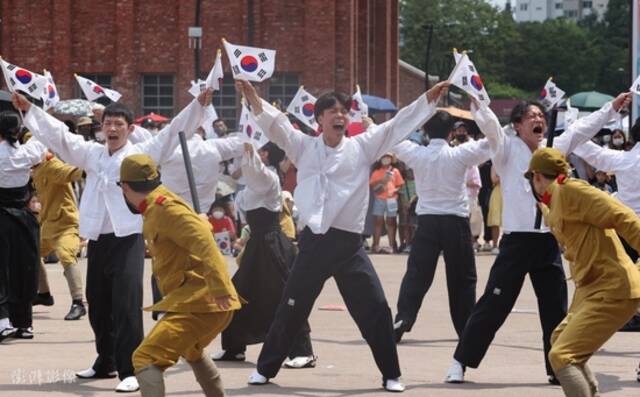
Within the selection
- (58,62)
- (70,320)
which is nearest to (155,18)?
(58,62)

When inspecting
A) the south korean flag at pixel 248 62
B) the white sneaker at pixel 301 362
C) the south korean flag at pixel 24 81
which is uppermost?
the south korean flag at pixel 248 62

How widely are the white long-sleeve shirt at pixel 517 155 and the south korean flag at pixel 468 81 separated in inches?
4.2

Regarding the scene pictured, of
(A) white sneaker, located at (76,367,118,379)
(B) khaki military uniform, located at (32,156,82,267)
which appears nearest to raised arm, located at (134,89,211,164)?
(A) white sneaker, located at (76,367,118,379)

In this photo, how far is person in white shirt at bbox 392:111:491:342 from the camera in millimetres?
12977

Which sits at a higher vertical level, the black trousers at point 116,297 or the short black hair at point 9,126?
the short black hair at point 9,126

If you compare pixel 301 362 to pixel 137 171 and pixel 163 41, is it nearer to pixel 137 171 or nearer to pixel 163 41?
pixel 137 171

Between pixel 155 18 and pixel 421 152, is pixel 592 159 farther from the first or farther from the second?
pixel 155 18

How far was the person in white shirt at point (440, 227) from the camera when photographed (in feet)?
42.6

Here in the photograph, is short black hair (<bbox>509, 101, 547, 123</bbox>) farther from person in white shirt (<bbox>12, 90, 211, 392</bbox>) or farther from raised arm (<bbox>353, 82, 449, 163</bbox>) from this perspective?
person in white shirt (<bbox>12, 90, 211, 392</bbox>)

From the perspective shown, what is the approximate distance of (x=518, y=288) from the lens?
10.8 m

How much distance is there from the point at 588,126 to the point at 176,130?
113 inches

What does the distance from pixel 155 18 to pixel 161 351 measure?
1417 inches

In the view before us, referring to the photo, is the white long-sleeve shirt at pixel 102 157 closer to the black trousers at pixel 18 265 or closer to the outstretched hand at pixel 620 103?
the black trousers at pixel 18 265

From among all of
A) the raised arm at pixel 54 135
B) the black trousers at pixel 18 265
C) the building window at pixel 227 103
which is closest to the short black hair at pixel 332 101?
the raised arm at pixel 54 135
